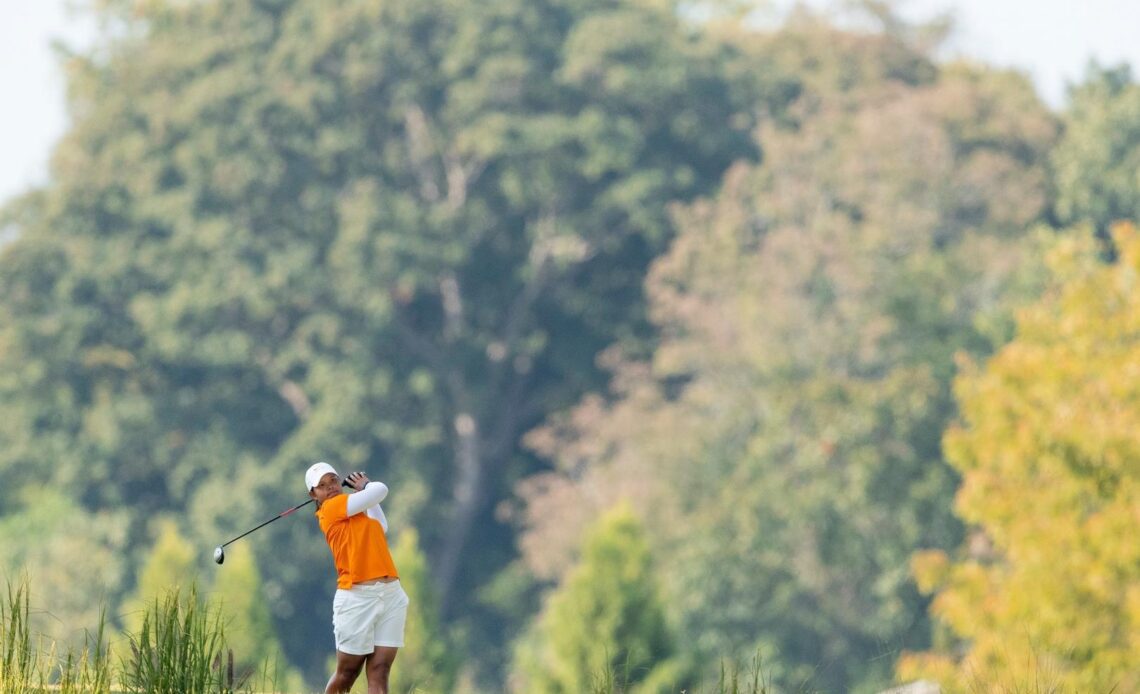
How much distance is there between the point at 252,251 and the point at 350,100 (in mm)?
2773

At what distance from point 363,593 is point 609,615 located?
18.5 metres

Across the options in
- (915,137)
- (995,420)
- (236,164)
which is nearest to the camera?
(995,420)

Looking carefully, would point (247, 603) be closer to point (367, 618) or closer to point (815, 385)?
point (815, 385)

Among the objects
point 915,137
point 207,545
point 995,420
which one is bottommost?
point 995,420

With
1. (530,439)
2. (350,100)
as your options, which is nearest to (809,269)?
(530,439)

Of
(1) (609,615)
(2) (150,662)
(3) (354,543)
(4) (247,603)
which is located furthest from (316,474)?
(4) (247,603)

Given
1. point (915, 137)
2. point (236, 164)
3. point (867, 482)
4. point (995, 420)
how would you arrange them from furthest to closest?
point (236, 164)
point (915, 137)
point (867, 482)
point (995, 420)

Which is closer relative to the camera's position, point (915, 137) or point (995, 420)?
point (995, 420)

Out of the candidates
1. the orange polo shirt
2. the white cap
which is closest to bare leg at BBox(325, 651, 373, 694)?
the orange polo shirt

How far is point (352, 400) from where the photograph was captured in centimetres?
3456

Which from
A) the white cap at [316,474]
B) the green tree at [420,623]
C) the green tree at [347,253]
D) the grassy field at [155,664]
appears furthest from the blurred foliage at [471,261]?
the grassy field at [155,664]

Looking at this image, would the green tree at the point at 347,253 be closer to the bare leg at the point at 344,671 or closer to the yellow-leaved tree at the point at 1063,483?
the yellow-leaved tree at the point at 1063,483

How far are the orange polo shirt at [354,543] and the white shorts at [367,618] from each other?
45 millimetres

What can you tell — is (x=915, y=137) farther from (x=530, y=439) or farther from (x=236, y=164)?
(x=236, y=164)
